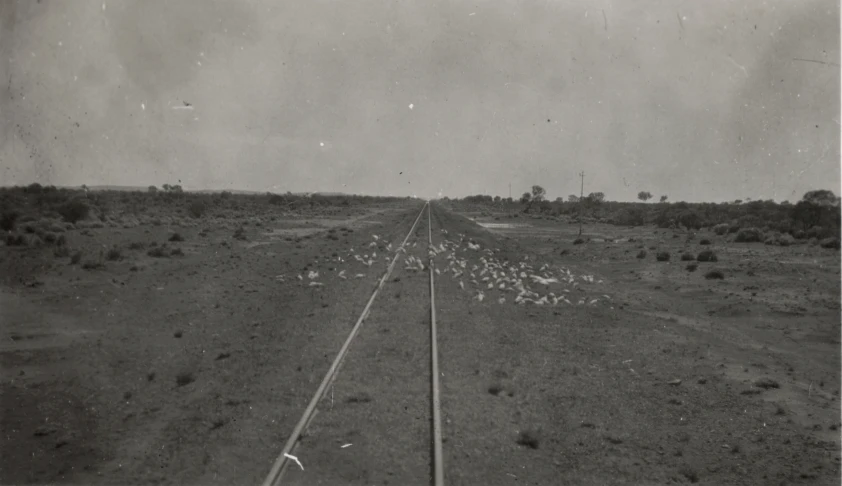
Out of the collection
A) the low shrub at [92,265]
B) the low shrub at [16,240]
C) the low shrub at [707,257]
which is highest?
the low shrub at [707,257]

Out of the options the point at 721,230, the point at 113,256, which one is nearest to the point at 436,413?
the point at 113,256

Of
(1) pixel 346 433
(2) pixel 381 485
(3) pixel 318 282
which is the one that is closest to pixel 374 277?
(3) pixel 318 282

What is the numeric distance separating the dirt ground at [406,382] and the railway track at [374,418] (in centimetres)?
4

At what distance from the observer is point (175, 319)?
41.5 ft

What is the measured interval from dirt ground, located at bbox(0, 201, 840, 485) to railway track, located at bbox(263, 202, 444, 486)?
0.04 meters

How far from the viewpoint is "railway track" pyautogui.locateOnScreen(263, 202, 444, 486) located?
5.60 meters

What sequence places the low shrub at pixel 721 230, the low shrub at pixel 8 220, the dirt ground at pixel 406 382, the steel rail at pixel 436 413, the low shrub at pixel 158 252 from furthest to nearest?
the low shrub at pixel 721 230
the low shrub at pixel 8 220
the low shrub at pixel 158 252
the dirt ground at pixel 406 382
the steel rail at pixel 436 413

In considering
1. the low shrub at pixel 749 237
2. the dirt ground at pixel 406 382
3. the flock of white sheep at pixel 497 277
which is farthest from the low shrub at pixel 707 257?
the low shrub at pixel 749 237

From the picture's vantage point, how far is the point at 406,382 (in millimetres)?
8266

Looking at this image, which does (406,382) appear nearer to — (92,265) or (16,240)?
(92,265)

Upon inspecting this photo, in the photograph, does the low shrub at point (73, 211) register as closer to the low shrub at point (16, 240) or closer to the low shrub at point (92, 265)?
the low shrub at point (16, 240)

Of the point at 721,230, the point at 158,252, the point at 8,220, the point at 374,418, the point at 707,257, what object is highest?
the point at 721,230

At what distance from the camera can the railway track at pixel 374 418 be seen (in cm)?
560

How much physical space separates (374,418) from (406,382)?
137 centimetres
